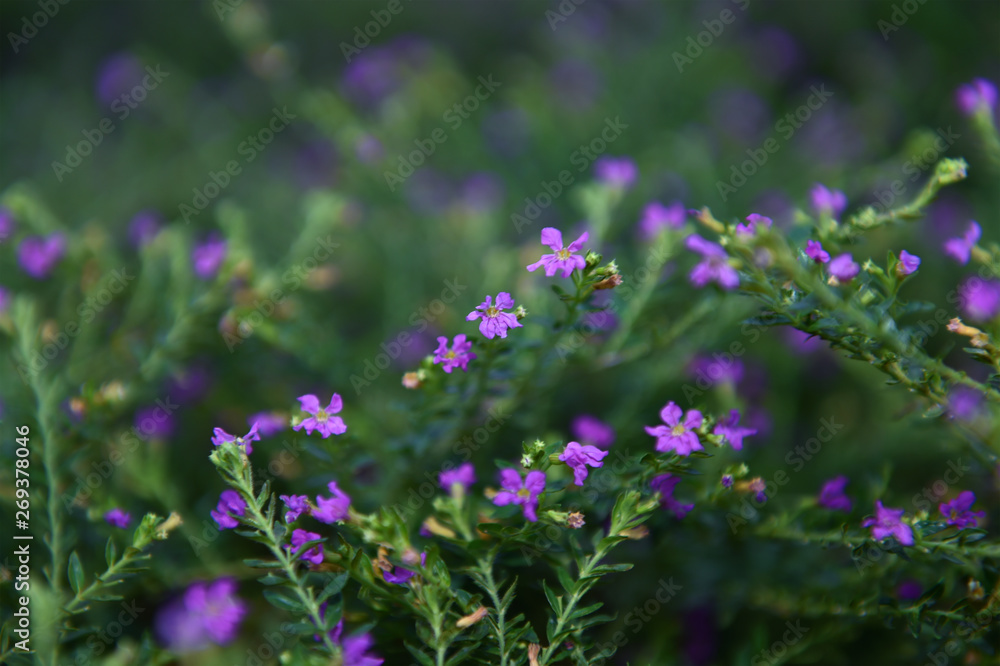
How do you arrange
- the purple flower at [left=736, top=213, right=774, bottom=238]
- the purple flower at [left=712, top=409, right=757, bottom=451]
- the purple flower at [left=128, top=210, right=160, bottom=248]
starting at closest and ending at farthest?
the purple flower at [left=736, top=213, right=774, bottom=238], the purple flower at [left=712, top=409, right=757, bottom=451], the purple flower at [left=128, top=210, right=160, bottom=248]

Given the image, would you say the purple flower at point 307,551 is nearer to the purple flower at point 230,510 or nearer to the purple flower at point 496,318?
the purple flower at point 230,510

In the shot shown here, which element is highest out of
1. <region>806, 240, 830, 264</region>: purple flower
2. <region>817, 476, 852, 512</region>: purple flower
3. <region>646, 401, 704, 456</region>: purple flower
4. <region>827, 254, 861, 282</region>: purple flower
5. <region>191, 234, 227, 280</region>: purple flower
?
<region>806, 240, 830, 264</region>: purple flower

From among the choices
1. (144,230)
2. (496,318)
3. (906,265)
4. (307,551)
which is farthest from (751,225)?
(144,230)

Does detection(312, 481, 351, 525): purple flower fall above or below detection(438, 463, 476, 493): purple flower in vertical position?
above

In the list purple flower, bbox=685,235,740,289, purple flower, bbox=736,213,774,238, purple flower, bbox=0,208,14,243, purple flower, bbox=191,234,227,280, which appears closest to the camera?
purple flower, bbox=736,213,774,238

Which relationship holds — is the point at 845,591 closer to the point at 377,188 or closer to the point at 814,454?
the point at 814,454

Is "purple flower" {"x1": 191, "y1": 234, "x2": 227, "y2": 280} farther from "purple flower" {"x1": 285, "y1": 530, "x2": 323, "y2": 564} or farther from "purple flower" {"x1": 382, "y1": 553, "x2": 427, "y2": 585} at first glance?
"purple flower" {"x1": 382, "y1": 553, "x2": 427, "y2": 585}

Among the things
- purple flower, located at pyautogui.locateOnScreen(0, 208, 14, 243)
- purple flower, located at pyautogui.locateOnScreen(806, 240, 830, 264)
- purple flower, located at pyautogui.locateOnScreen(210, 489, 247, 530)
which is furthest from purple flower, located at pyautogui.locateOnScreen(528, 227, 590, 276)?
purple flower, located at pyautogui.locateOnScreen(0, 208, 14, 243)
